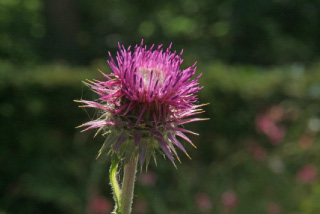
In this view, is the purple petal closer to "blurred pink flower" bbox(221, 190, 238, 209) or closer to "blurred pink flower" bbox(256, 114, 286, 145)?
"blurred pink flower" bbox(221, 190, 238, 209)

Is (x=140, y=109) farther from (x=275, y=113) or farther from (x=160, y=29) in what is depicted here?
(x=160, y=29)

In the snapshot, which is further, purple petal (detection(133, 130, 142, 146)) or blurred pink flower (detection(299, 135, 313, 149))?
blurred pink flower (detection(299, 135, 313, 149))

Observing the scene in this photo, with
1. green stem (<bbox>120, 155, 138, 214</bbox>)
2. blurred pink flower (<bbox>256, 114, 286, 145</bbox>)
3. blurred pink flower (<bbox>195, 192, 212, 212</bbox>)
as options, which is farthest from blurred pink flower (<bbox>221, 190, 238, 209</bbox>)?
green stem (<bbox>120, 155, 138, 214</bbox>)

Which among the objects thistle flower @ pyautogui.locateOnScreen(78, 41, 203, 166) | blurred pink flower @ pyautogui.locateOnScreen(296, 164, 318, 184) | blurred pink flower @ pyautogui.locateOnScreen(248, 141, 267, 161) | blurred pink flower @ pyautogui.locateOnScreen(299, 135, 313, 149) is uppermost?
blurred pink flower @ pyautogui.locateOnScreen(299, 135, 313, 149)

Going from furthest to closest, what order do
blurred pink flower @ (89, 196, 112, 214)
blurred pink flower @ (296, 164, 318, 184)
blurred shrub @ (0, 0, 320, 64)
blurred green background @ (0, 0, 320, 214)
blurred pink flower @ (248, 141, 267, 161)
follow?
blurred shrub @ (0, 0, 320, 64) < blurred pink flower @ (248, 141, 267, 161) < blurred pink flower @ (296, 164, 318, 184) < blurred green background @ (0, 0, 320, 214) < blurred pink flower @ (89, 196, 112, 214)

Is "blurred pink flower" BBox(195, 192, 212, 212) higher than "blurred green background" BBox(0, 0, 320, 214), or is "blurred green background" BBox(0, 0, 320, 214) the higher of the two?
"blurred green background" BBox(0, 0, 320, 214)

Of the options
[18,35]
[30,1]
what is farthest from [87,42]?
[30,1]

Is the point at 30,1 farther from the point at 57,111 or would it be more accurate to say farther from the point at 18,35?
the point at 57,111
